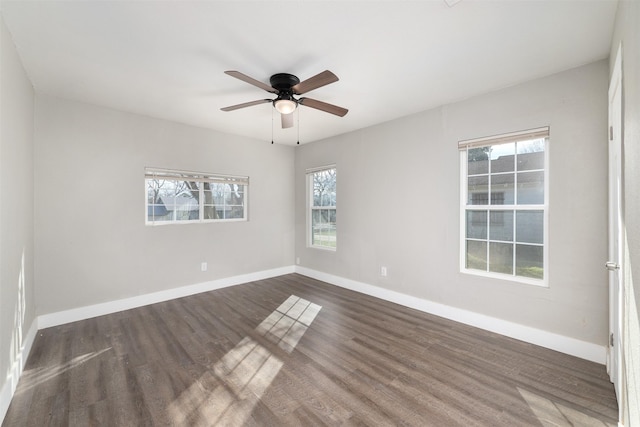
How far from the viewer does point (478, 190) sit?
3141mm

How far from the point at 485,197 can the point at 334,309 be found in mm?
2312

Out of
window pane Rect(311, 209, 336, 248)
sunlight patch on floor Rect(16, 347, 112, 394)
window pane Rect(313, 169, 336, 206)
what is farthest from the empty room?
window pane Rect(313, 169, 336, 206)

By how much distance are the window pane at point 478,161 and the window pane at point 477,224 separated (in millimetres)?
483

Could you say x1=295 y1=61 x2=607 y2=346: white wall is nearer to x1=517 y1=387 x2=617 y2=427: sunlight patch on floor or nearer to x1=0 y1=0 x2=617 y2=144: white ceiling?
x1=0 y1=0 x2=617 y2=144: white ceiling

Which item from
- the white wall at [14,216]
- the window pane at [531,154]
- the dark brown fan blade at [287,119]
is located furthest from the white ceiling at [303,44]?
the window pane at [531,154]

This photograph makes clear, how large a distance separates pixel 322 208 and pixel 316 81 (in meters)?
3.10

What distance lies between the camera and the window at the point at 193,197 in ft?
12.9

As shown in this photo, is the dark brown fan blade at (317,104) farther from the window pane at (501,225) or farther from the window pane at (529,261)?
the window pane at (529,261)

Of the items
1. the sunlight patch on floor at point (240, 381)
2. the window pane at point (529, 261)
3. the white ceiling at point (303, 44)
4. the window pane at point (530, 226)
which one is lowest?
the sunlight patch on floor at point (240, 381)

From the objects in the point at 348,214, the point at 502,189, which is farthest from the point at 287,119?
the point at 502,189

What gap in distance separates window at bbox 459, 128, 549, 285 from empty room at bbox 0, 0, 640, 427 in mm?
23

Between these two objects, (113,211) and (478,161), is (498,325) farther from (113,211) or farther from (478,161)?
(113,211)

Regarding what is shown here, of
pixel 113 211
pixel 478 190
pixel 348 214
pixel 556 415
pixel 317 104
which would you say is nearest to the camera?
pixel 556 415

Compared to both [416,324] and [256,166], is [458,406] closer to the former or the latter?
[416,324]
